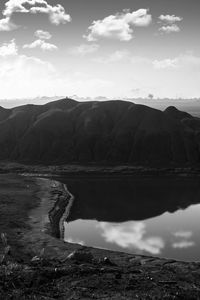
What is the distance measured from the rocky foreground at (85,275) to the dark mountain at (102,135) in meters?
88.5

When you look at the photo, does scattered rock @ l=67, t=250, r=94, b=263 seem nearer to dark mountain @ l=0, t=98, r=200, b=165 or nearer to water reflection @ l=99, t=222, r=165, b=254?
water reflection @ l=99, t=222, r=165, b=254

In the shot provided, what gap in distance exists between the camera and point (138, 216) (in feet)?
236

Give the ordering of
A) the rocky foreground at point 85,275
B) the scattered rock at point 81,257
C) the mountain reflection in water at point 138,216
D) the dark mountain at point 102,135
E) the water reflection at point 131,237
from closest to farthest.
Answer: the rocky foreground at point 85,275
the scattered rock at point 81,257
the water reflection at point 131,237
the mountain reflection in water at point 138,216
the dark mountain at point 102,135

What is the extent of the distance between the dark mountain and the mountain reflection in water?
31711 millimetres

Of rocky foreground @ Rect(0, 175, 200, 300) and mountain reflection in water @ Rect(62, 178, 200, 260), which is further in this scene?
mountain reflection in water @ Rect(62, 178, 200, 260)

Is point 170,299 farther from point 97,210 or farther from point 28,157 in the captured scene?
point 28,157

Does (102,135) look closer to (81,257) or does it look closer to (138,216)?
(138,216)

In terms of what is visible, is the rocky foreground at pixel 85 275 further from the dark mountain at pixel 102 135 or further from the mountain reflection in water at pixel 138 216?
the dark mountain at pixel 102 135

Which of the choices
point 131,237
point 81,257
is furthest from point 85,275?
point 131,237

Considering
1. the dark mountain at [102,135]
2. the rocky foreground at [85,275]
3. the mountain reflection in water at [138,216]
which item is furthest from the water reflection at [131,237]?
the dark mountain at [102,135]

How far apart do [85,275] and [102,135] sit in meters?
118

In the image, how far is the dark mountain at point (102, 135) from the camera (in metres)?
140

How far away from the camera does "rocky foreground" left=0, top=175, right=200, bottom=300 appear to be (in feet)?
98.5

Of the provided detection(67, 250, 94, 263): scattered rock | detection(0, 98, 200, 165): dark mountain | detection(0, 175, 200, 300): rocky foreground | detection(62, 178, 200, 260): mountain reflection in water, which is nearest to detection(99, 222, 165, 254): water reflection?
detection(62, 178, 200, 260): mountain reflection in water
